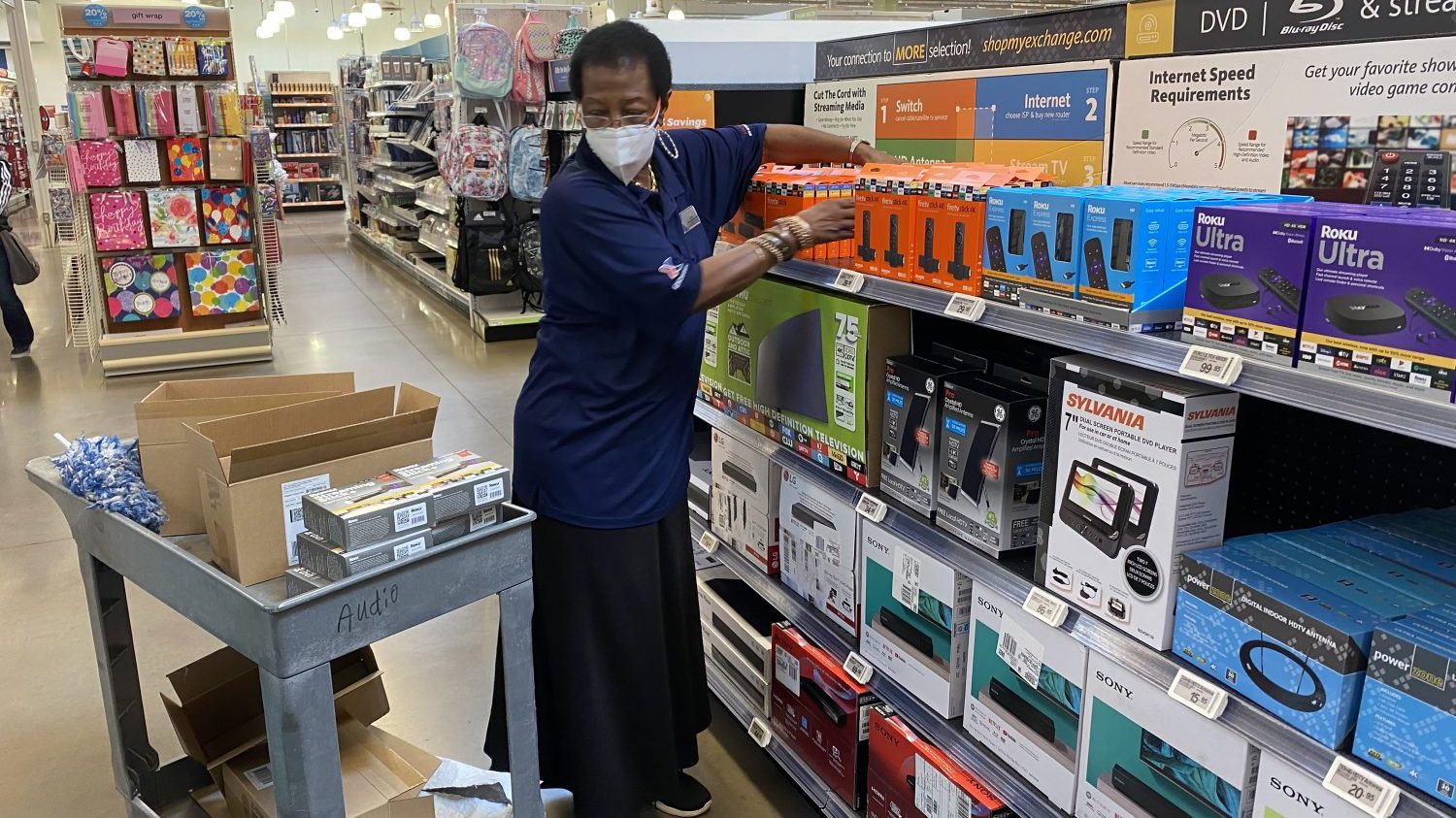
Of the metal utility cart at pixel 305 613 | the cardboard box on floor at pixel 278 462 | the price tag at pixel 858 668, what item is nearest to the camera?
the metal utility cart at pixel 305 613

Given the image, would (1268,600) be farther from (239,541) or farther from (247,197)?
(247,197)

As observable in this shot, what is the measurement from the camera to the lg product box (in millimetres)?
1866

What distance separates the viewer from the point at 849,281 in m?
2.26

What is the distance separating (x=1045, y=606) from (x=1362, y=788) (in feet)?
1.90

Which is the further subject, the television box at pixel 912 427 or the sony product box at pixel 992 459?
the television box at pixel 912 427

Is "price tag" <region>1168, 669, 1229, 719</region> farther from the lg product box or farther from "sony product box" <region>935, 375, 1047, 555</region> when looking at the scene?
"sony product box" <region>935, 375, 1047, 555</region>

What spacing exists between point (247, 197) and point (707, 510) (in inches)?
222

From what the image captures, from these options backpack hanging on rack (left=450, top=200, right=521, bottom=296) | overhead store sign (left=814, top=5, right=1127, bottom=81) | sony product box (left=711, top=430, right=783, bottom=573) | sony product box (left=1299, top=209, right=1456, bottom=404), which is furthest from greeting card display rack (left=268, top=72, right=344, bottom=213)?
sony product box (left=1299, top=209, right=1456, bottom=404)

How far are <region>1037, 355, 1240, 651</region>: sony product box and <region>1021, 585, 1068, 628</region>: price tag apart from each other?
0.03m

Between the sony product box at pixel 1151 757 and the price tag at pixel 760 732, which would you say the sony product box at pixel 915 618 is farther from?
the price tag at pixel 760 732

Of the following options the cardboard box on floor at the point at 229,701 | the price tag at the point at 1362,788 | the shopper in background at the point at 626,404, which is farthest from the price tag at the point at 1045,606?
the cardboard box on floor at the point at 229,701

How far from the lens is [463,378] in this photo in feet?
23.3

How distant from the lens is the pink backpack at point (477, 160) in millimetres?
7652

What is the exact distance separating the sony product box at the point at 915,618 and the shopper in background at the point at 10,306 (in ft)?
25.5
